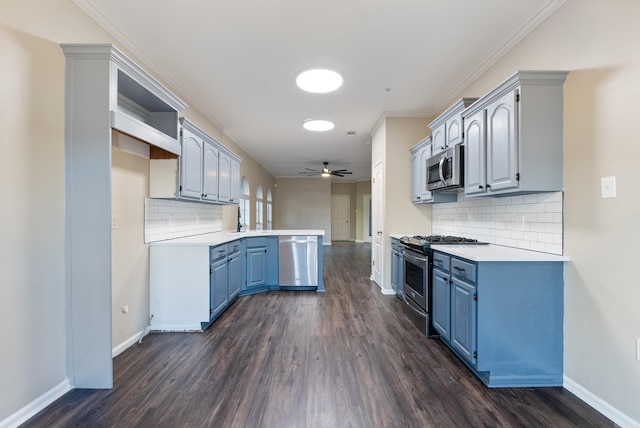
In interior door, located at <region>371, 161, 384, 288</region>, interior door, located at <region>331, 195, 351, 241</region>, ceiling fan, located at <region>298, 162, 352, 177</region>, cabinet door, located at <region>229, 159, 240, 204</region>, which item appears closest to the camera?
cabinet door, located at <region>229, 159, 240, 204</region>

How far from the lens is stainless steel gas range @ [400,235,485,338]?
2805 mm

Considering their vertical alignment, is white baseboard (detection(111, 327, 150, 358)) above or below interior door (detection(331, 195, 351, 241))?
below

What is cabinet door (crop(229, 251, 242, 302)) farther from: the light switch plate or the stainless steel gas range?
the light switch plate

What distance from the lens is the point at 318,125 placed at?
188 inches

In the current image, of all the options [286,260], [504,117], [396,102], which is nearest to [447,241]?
[504,117]

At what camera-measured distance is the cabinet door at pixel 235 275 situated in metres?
3.64

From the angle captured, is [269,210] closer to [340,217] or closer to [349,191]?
[340,217]

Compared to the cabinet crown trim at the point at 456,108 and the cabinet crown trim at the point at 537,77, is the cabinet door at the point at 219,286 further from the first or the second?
the cabinet crown trim at the point at 537,77

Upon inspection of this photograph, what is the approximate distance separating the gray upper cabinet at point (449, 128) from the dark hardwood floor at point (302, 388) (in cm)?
203

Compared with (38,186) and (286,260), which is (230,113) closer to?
(286,260)

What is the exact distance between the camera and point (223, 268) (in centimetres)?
336

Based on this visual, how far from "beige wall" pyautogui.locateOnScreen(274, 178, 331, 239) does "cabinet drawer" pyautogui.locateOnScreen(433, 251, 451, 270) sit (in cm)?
860

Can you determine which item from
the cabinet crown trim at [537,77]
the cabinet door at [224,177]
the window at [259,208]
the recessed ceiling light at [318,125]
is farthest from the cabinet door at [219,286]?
the window at [259,208]

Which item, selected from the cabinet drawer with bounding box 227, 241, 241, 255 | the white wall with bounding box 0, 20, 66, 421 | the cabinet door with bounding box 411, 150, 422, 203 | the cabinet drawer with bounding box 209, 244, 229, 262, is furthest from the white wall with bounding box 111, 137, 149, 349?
the cabinet door with bounding box 411, 150, 422, 203
